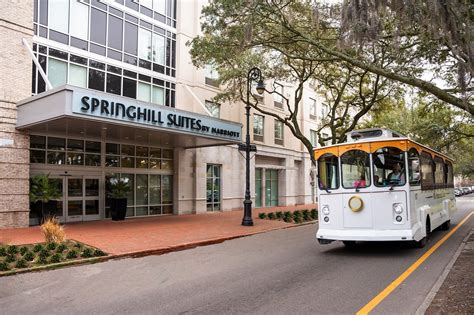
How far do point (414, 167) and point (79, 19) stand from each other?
15.9 meters

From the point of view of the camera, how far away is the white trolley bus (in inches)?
397

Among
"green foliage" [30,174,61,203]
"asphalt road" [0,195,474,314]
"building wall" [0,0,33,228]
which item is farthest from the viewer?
"green foliage" [30,174,61,203]

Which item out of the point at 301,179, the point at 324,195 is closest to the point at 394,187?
the point at 324,195

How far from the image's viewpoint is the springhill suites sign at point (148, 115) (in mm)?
14429

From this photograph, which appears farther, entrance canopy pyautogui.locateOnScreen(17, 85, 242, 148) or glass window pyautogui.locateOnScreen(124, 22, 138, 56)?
glass window pyautogui.locateOnScreen(124, 22, 138, 56)

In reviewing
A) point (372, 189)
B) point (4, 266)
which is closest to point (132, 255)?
point (4, 266)

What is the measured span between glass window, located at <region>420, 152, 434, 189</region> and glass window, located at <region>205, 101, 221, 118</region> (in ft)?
50.0

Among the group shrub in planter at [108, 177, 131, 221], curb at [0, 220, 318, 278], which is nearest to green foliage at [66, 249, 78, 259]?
curb at [0, 220, 318, 278]

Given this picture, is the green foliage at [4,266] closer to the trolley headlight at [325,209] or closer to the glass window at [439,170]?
the trolley headlight at [325,209]

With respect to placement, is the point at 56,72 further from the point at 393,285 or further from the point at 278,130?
the point at 278,130

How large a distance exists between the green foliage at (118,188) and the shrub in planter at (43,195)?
276cm

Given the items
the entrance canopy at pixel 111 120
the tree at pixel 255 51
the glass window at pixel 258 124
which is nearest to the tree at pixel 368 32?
the tree at pixel 255 51

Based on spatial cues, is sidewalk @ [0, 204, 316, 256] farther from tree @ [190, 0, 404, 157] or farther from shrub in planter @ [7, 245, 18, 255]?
tree @ [190, 0, 404, 157]

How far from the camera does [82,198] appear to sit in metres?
19.4
